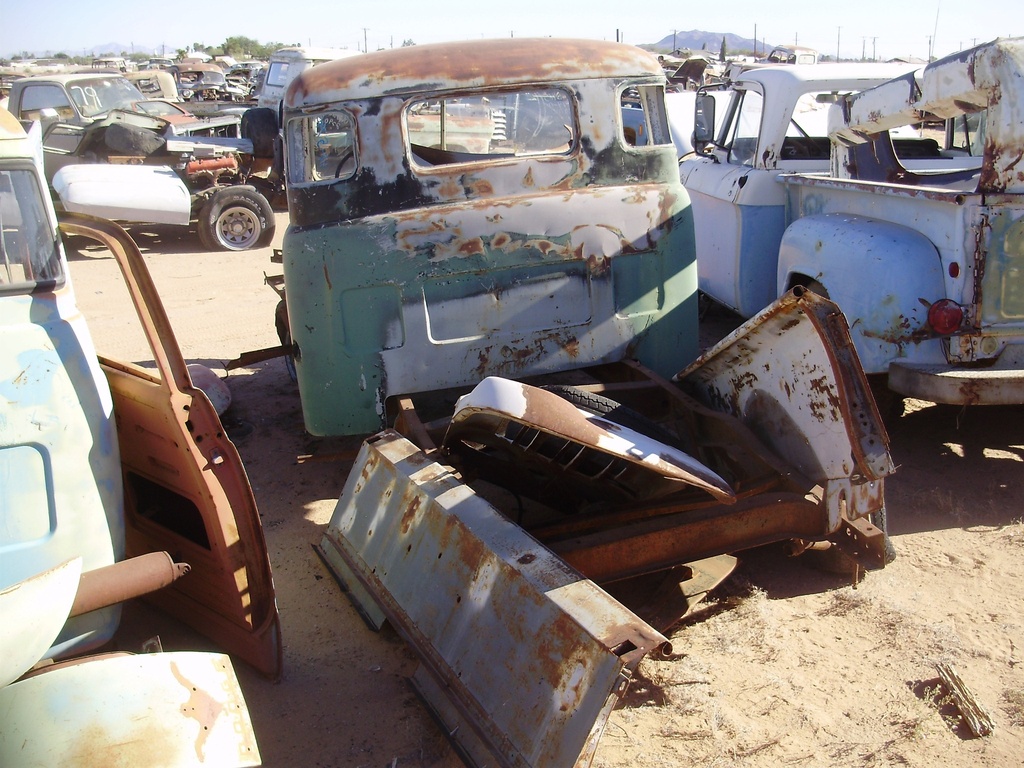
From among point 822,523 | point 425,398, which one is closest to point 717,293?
point 425,398

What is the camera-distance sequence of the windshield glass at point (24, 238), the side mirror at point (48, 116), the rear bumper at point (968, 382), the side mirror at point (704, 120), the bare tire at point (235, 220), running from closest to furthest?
the windshield glass at point (24, 238) < the rear bumper at point (968, 382) < the side mirror at point (704, 120) < the bare tire at point (235, 220) < the side mirror at point (48, 116)

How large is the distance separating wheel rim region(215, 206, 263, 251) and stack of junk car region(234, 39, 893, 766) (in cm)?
683

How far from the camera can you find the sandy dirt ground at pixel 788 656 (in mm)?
2828

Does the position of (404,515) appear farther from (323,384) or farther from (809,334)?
(809,334)

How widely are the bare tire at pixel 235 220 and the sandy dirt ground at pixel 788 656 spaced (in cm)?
719

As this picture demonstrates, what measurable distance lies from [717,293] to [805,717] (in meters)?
4.24

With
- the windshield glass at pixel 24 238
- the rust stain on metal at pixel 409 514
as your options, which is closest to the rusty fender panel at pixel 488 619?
the rust stain on metal at pixel 409 514

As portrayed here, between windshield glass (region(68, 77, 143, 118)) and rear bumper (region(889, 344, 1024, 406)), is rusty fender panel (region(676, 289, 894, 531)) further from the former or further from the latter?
windshield glass (region(68, 77, 143, 118))

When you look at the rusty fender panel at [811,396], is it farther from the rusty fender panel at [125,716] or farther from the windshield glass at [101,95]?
the windshield glass at [101,95]

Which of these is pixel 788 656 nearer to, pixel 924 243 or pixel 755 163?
pixel 924 243

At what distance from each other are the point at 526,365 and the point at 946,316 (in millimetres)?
2004

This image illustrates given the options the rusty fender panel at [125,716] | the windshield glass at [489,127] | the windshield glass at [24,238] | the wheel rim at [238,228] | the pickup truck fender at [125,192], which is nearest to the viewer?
the rusty fender panel at [125,716]

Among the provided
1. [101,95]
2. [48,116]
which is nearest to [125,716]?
[48,116]

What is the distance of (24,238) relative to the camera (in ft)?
9.38
